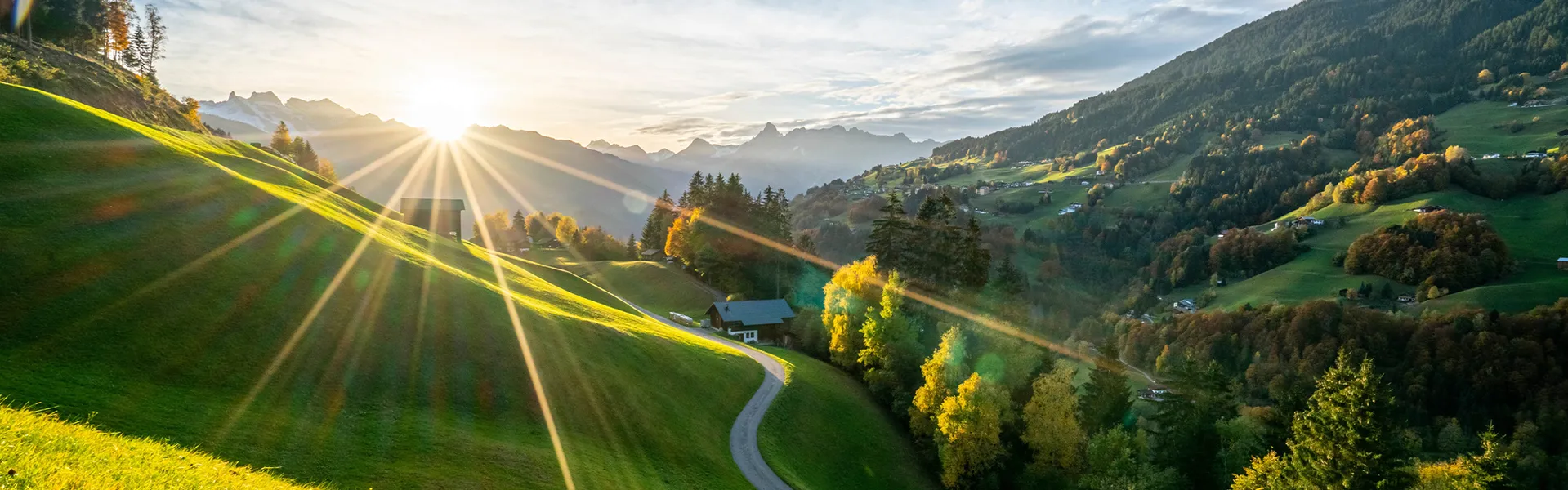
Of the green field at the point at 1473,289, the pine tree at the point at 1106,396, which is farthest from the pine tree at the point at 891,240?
the green field at the point at 1473,289

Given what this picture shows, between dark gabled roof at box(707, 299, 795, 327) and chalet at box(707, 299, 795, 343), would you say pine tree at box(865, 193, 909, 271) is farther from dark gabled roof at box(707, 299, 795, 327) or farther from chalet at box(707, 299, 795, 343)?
chalet at box(707, 299, 795, 343)

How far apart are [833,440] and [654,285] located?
71237 mm

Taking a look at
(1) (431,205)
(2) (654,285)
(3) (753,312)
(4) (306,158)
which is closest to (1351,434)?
(3) (753,312)

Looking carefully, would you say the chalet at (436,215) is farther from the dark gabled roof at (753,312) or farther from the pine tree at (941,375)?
the pine tree at (941,375)

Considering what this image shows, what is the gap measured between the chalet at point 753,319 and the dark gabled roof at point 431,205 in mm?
50654

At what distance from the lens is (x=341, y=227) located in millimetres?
47531

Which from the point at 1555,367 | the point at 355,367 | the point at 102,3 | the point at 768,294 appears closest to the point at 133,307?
the point at 355,367

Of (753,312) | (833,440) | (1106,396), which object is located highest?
(1106,396)

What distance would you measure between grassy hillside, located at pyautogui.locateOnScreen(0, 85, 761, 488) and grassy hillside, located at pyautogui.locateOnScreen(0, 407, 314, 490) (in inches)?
114

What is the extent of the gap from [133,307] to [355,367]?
9.42 m

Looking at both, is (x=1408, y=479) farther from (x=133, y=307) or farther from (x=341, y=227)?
(x=341, y=227)

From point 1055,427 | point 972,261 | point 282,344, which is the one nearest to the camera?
point 282,344

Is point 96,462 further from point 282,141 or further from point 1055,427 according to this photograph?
point 282,141

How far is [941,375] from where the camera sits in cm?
5753
